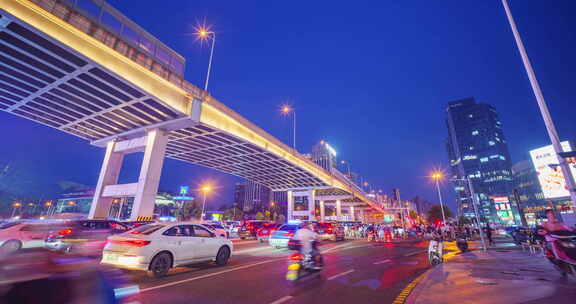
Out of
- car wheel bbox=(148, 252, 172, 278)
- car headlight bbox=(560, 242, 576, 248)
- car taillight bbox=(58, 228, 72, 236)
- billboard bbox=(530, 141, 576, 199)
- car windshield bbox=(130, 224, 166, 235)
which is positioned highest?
billboard bbox=(530, 141, 576, 199)

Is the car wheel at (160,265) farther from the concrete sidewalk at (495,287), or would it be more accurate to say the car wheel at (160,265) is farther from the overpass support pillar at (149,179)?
the overpass support pillar at (149,179)

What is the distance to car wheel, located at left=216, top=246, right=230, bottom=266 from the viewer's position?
8.80m

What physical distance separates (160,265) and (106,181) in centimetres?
2305

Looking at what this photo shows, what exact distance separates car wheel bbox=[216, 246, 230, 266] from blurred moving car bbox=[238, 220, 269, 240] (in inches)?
560

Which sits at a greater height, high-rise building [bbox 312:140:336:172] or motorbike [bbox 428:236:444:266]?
high-rise building [bbox 312:140:336:172]

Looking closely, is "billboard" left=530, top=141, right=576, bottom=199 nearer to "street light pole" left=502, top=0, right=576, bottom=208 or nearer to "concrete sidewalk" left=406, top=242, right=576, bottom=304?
"street light pole" left=502, top=0, right=576, bottom=208

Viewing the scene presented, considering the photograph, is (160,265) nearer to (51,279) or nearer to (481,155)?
(51,279)

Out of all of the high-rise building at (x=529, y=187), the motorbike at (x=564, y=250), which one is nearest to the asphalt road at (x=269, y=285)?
the motorbike at (x=564, y=250)

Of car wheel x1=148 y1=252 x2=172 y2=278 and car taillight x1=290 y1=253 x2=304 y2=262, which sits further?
car taillight x1=290 y1=253 x2=304 y2=262

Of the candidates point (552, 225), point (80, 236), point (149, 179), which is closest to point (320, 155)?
point (149, 179)

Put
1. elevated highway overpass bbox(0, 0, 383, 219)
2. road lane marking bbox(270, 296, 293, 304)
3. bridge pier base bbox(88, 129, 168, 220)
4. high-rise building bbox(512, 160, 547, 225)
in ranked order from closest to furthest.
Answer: road lane marking bbox(270, 296, 293, 304) < elevated highway overpass bbox(0, 0, 383, 219) < bridge pier base bbox(88, 129, 168, 220) < high-rise building bbox(512, 160, 547, 225)

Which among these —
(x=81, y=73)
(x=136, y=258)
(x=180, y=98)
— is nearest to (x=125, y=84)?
(x=81, y=73)

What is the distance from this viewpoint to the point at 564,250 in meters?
6.38

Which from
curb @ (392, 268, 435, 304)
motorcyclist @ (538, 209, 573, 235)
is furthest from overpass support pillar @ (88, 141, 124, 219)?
motorcyclist @ (538, 209, 573, 235)
